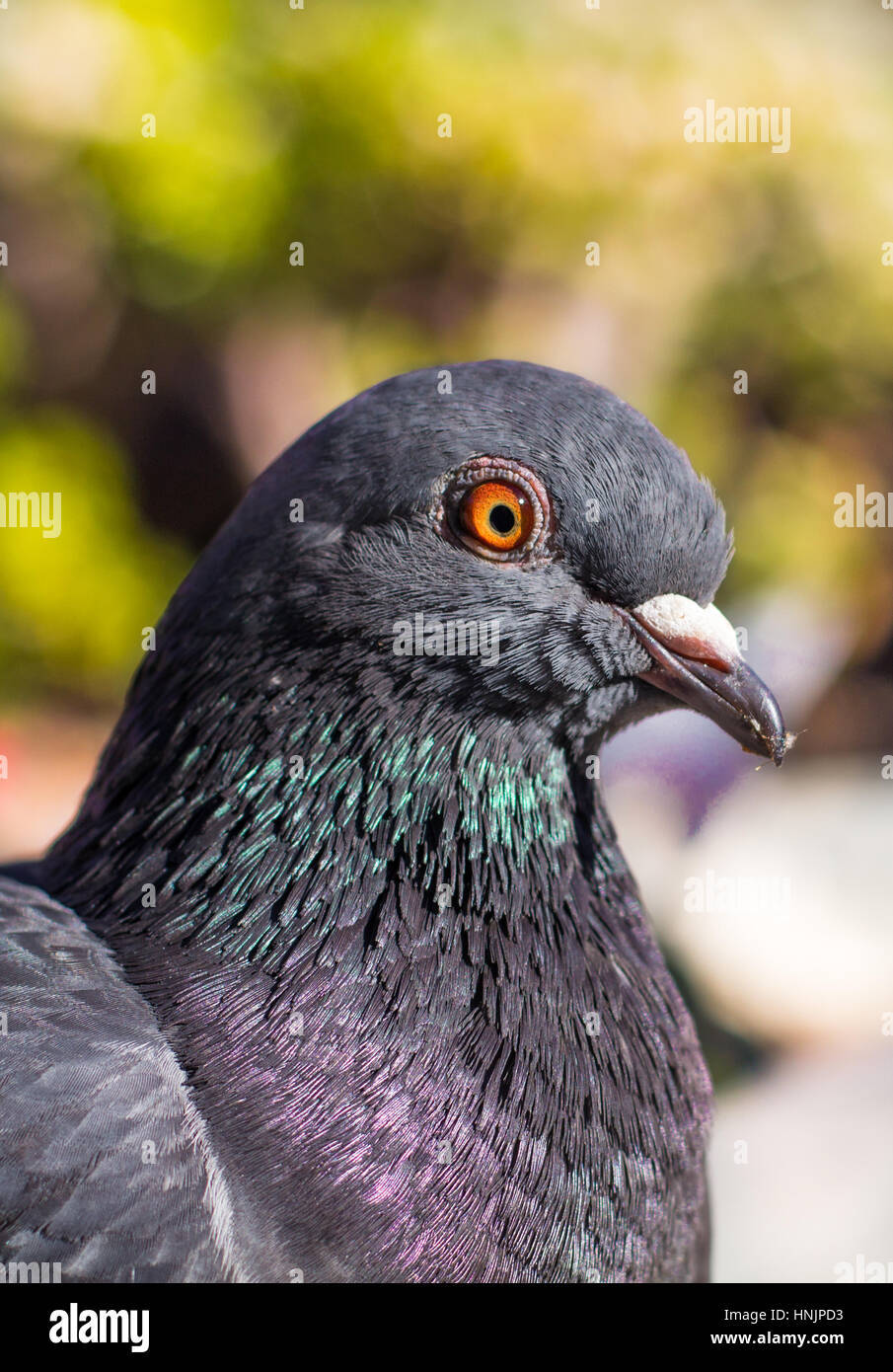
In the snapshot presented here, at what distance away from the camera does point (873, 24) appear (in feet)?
31.2

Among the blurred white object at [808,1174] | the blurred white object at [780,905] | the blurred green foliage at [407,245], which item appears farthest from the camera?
the blurred green foliage at [407,245]

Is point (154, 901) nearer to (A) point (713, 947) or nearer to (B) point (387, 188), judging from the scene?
(A) point (713, 947)

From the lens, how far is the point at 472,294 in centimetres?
897

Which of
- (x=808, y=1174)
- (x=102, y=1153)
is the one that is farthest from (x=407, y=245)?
(x=102, y=1153)

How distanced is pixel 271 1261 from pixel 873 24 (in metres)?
10.3

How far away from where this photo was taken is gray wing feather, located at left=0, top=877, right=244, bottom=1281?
2.09 metres

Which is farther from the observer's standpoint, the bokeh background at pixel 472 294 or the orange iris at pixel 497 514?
the bokeh background at pixel 472 294

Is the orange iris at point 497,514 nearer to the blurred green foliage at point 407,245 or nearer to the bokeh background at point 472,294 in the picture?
the bokeh background at point 472,294

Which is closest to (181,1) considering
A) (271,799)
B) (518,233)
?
(518,233)

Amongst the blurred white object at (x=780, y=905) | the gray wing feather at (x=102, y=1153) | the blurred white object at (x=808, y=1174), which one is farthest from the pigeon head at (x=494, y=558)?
the blurred white object at (x=780, y=905)

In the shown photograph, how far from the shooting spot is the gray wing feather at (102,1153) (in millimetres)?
2094

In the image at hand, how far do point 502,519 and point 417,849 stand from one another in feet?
2.27

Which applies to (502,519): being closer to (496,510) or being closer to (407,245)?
(496,510)

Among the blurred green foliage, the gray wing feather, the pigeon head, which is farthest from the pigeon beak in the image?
the blurred green foliage
